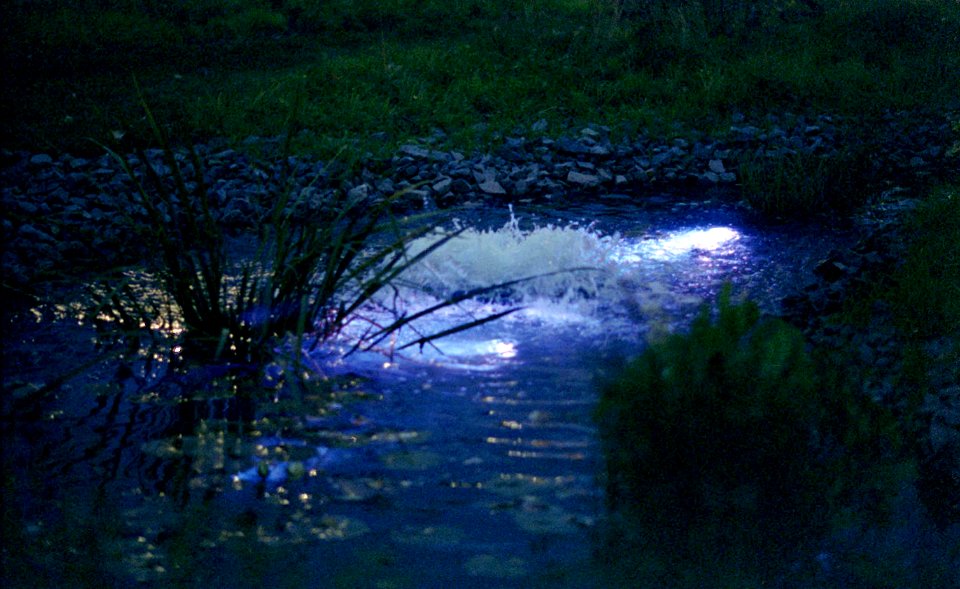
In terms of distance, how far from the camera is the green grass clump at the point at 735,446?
2719 mm

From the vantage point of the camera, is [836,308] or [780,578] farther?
[836,308]

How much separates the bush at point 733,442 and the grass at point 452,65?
4497 mm

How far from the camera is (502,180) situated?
22.8 feet

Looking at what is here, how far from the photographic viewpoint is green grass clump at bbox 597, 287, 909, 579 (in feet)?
8.92

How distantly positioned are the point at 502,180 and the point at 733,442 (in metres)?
4.15

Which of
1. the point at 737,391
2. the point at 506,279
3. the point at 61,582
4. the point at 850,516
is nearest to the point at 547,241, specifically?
the point at 506,279

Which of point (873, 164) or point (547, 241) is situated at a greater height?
point (873, 164)

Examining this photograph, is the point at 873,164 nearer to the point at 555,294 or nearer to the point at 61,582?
the point at 555,294

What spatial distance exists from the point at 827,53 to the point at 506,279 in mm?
6667

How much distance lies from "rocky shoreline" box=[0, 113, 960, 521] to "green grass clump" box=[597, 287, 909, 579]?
1.10 m

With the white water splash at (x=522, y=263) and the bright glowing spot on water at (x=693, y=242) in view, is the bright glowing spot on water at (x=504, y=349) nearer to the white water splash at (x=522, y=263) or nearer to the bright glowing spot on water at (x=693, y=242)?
the white water splash at (x=522, y=263)

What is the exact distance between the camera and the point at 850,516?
277cm

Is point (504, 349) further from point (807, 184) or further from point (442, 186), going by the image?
point (807, 184)

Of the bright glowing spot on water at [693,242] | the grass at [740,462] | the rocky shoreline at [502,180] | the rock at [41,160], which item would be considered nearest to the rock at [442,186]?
the rocky shoreline at [502,180]
